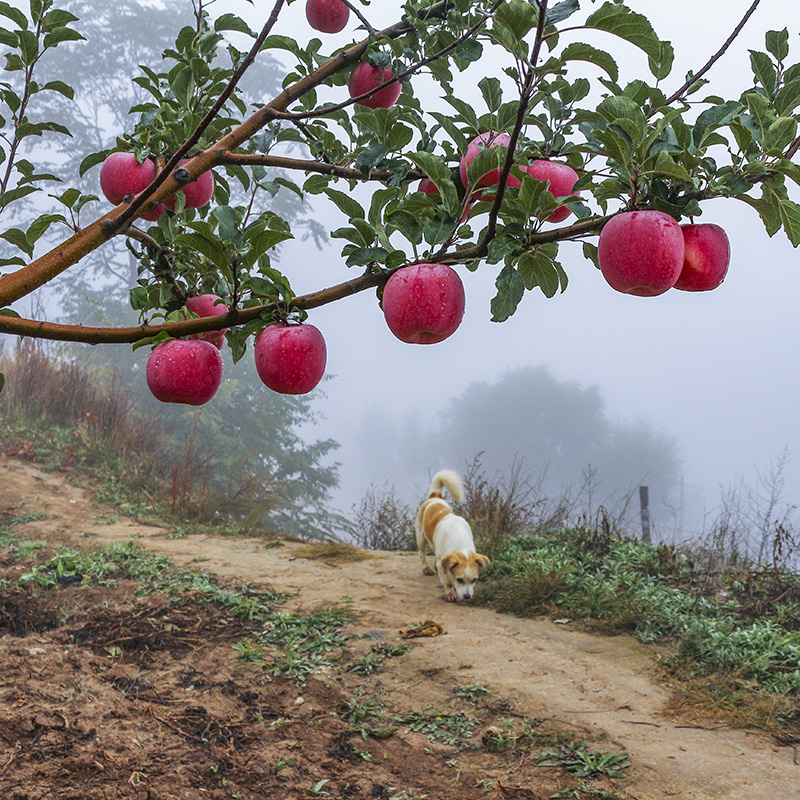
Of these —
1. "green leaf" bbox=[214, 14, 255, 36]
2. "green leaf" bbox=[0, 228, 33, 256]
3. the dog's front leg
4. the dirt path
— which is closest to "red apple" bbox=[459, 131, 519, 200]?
"green leaf" bbox=[214, 14, 255, 36]

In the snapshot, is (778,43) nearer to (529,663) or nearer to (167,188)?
(167,188)

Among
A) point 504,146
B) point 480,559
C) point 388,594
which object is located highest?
point 504,146

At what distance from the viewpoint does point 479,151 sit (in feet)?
3.46

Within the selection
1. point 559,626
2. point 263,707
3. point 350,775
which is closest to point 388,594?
point 559,626

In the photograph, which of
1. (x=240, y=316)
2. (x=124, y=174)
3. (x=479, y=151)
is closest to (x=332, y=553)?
(x=124, y=174)

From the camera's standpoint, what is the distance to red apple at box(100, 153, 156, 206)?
1.52 meters

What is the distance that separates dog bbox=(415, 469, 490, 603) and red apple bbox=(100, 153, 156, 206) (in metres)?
3.49

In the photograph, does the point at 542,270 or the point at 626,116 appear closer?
the point at 626,116

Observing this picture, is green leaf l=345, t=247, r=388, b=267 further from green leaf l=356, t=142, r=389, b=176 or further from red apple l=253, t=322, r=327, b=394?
green leaf l=356, t=142, r=389, b=176

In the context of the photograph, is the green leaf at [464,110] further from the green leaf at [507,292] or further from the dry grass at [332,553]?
the dry grass at [332,553]

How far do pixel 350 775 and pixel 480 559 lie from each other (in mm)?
2359

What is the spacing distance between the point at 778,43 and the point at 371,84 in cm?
85

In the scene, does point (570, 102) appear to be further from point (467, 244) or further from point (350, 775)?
point (350, 775)

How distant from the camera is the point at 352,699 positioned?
9.73 ft
